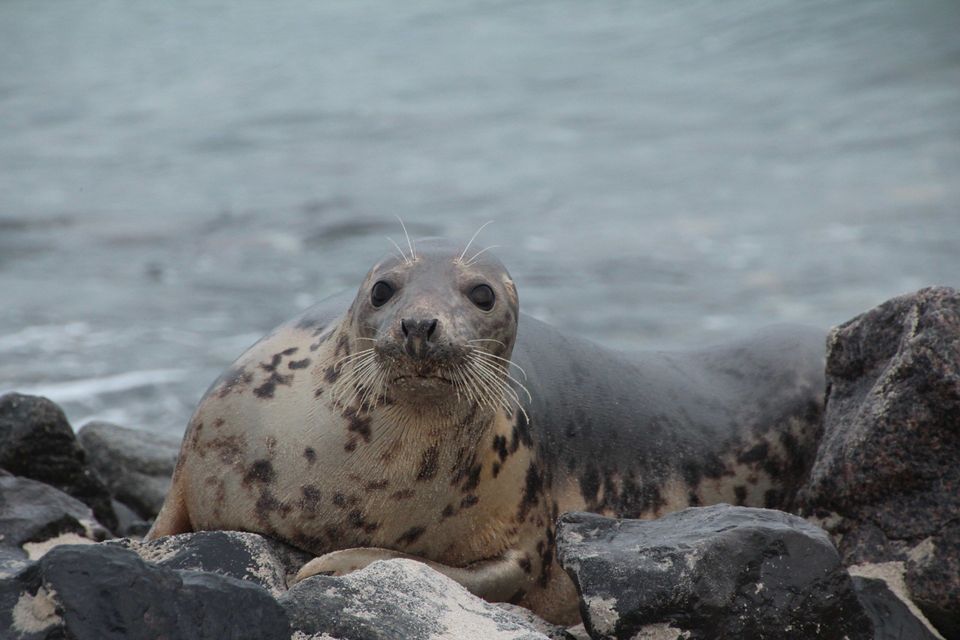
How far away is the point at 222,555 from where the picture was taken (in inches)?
147

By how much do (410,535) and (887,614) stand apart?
1.35 meters

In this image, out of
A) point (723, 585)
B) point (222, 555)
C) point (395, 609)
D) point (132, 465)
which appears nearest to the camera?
point (395, 609)

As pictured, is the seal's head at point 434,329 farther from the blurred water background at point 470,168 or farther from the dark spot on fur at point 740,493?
the blurred water background at point 470,168

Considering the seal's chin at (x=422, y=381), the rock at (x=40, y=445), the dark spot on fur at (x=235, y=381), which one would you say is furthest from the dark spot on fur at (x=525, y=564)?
the rock at (x=40, y=445)

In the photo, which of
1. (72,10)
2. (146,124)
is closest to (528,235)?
(146,124)

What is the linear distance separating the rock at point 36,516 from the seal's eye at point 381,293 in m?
1.45

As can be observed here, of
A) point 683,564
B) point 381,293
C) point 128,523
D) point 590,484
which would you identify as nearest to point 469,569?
point 590,484

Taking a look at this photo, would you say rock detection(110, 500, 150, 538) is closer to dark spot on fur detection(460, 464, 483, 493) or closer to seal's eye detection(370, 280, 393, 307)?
dark spot on fur detection(460, 464, 483, 493)

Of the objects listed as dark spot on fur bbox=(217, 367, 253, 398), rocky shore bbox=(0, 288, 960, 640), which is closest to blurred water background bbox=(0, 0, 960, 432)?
dark spot on fur bbox=(217, 367, 253, 398)

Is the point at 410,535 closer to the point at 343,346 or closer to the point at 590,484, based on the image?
the point at 343,346

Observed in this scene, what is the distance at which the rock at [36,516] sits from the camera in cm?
478

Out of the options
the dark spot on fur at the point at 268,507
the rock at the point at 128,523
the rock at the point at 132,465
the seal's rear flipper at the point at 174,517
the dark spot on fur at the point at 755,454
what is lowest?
the rock at the point at 128,523

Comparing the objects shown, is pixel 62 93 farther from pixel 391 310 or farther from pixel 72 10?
Result: pixel 391 310

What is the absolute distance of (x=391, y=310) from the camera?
4141 mm
